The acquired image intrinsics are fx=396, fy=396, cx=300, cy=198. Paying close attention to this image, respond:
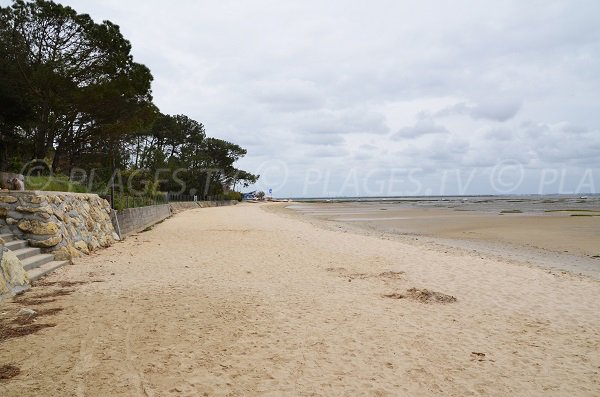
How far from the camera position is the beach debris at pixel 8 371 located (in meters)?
3.68

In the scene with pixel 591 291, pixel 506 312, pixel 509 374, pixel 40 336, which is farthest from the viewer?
pixel 591 291

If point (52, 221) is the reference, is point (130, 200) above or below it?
above

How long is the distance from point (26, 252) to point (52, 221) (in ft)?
4.47

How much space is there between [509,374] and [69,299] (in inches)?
250

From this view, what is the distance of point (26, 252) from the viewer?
8.48 meters

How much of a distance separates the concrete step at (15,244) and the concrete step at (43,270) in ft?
2.17

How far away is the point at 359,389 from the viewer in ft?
12.0

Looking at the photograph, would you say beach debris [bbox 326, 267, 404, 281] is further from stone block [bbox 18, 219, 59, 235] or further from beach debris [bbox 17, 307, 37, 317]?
stone block [bbox 18, 219, 59, 235]

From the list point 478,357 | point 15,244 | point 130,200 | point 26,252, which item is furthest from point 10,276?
point 130,200

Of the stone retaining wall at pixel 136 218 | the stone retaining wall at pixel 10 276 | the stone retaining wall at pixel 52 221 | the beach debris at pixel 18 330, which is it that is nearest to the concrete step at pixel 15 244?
the stone retaining wall at pixel 52 221

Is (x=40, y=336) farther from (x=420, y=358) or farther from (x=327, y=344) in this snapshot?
(x=420, y=358)

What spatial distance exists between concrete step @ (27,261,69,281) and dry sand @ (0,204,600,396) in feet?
0.93

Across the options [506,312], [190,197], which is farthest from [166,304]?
[190,197]

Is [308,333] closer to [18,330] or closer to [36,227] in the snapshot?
[18,330]
